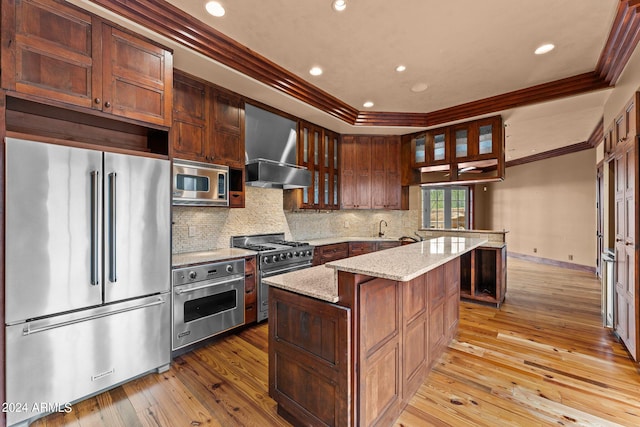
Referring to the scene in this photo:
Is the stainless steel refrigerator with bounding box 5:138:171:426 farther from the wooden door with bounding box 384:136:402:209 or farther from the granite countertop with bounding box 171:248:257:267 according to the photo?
the wooden door with bounding box 384:136:402:209

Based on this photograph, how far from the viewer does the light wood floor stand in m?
1.82

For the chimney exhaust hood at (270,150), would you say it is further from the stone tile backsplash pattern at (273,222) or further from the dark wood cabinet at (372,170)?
the dark wood cabinet at (372,170)

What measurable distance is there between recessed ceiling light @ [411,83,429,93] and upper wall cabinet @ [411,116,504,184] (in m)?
1.22

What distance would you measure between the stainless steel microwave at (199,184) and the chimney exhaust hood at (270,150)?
380mm

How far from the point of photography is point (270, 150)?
3670 millimetres

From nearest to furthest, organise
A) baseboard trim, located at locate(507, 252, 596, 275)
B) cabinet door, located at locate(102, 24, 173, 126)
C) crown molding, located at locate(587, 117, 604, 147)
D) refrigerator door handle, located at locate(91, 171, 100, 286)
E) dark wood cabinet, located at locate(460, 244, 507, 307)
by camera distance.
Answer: refrigerator door handle, located at locate(91, 171, 100, 286) → cabinet door, located at locate(102, 24, 173, 126) → dark wood cabinet, located at locate(460, 244, 507, 307) → crown molding, located at locate(587, 117, 604, 147) → baseboard trim, located at locate(507, 252, 596, 275)

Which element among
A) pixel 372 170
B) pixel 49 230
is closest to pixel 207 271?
pixel 49 230

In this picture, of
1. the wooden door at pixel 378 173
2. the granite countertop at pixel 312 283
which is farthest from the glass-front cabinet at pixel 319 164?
the granite countertop at pixel 312 283

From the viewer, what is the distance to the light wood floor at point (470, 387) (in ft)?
5.98

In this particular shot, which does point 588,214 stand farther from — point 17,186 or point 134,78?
point 17,186

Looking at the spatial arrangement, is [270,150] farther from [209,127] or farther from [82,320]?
[82,320]

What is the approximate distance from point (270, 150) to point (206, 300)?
1980 mm

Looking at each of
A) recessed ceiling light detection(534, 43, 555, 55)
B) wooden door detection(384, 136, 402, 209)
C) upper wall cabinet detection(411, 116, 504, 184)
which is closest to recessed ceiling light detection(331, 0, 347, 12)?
recessed ceiling light detection(534, 43, 555, 55)

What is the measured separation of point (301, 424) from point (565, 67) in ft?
13.6
